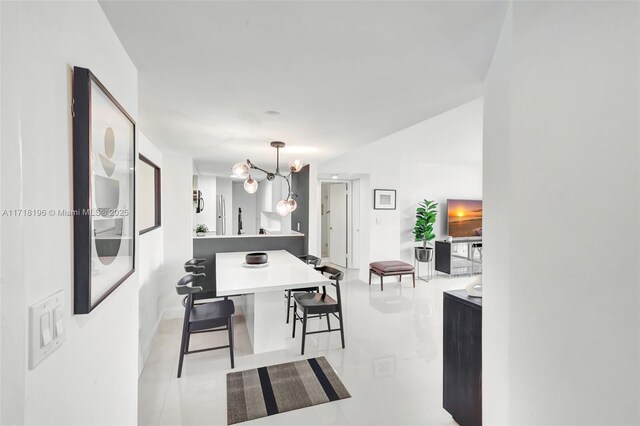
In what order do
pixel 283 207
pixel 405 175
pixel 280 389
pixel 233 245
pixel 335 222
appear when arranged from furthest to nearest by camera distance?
1. pixel 335 222
2. pixel 405 175
3. pixel 233 245
4. pixel 283 207
5. pixel 280 389

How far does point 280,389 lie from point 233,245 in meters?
2.44

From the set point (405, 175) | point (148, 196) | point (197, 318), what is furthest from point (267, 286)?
point (405, 175)

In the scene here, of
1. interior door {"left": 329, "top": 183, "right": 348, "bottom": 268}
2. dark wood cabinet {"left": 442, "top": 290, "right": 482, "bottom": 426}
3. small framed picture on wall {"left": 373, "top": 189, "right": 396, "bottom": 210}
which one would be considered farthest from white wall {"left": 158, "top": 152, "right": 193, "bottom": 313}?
interior door {"left": 329, "top": 183, "right": 348, "bottom": 268}

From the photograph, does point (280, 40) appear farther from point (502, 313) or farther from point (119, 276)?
point (502, 313)

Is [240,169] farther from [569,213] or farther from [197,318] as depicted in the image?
[569,213]

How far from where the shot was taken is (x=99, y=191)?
3.07 feet

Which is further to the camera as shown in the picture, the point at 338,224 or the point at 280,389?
the point at 338,224

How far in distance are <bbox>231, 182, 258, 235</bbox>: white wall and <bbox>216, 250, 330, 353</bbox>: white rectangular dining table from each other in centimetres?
605

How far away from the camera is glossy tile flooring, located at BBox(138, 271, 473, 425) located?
6.59 feet

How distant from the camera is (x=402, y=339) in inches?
126

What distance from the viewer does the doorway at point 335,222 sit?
6.77m

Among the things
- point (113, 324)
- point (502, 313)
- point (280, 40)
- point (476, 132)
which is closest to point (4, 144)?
point (113, 324)

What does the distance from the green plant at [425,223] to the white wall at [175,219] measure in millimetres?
4034

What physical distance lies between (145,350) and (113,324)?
80.2 inches
